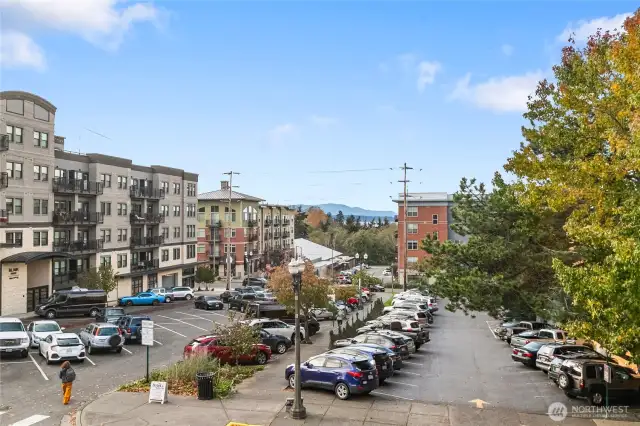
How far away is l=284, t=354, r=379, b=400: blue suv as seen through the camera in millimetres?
19781

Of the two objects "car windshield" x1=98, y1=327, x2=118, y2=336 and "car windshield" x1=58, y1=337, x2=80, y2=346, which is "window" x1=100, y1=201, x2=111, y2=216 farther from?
"car windshield" x1=58, y1=337, x2=80, y2=346

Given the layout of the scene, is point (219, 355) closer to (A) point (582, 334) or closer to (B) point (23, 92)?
(A) point (582, 334)

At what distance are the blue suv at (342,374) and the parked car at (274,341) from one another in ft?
28.8

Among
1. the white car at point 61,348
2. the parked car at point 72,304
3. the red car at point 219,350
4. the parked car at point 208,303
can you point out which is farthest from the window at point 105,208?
the red car at point 219,350

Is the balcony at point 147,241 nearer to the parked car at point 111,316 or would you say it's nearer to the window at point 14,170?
the window at point 14,170

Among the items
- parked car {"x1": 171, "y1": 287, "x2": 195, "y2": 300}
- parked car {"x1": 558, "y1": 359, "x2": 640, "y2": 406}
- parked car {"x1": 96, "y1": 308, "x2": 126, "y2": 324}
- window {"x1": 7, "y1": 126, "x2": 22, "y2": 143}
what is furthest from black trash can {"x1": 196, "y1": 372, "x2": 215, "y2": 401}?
parked car {"x1": 171, "y1": 287, "x2": 195, "y2": 300}

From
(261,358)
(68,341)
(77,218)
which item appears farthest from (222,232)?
(261,358)

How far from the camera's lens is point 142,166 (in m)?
63.9

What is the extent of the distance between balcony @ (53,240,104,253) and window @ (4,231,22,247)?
4.62m

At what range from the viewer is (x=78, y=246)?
51562 mm

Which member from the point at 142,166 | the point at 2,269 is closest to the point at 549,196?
the point at 2,269

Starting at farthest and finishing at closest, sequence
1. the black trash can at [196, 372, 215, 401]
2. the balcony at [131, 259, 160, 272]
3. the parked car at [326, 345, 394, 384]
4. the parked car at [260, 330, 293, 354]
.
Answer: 1. the balcony at [131, 259, 160, 272]
2. the parked car at [260, 330, 293, 354]
3. the parked car at [326, 345, 394, 384]
4. the black trash can at [196, 372, 215, 401]

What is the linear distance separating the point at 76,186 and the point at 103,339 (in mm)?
26321

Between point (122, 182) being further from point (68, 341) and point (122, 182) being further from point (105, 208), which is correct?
point (68, 341)
